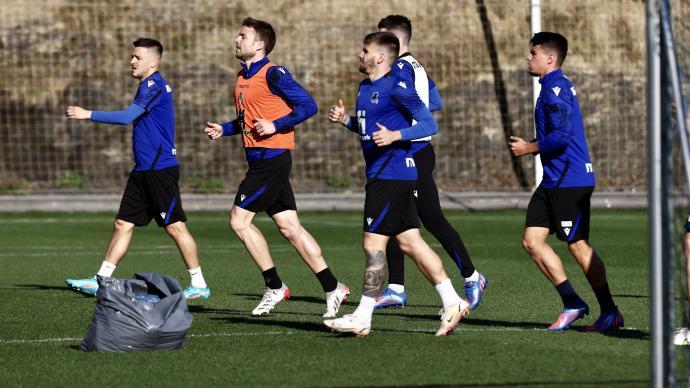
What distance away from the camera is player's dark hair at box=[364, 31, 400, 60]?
9.07 metres

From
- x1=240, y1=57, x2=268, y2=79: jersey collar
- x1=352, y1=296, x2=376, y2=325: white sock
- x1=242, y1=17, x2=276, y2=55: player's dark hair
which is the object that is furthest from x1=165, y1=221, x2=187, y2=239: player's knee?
x1=352, y1=296, x2=376, y2=325: white sock

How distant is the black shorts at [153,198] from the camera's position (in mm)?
11922

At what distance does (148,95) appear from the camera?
38.5ft

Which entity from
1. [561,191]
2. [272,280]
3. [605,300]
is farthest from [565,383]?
[272,280]

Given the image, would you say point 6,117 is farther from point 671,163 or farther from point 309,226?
point 671,163

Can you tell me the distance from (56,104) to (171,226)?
580 inches

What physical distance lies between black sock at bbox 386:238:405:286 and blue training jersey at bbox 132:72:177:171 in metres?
2.15

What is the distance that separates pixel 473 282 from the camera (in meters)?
10.6

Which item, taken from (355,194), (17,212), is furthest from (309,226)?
(17,212)

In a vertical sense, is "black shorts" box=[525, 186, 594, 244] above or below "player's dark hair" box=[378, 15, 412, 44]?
below

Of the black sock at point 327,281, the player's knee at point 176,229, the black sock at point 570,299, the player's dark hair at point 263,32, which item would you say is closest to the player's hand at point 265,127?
the player's dark hair at point 263,32

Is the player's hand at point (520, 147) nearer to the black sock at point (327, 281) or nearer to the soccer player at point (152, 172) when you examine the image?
the black sock at point (327, 281)

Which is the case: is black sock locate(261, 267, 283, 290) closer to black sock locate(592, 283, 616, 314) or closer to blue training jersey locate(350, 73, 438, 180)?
blue training jersey locate(350, 73, 438, 180)

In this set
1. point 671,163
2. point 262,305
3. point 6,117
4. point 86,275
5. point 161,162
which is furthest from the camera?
point 6,117
